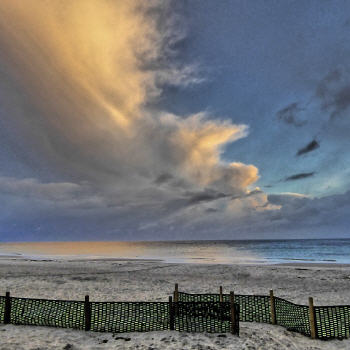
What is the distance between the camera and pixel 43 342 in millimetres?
10508

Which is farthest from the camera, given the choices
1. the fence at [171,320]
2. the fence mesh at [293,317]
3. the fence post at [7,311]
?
the fence mesh at [293,317]

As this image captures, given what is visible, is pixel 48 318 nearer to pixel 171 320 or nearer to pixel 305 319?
pixel 171 320

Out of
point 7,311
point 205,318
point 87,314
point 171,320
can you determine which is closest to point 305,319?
point 205,318

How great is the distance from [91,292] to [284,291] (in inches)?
634

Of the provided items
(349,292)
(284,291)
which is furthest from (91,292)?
(349,292)

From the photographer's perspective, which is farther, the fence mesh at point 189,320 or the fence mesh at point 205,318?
the fence mesh at point 189,320

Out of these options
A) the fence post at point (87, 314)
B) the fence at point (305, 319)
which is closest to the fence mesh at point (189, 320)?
the fence at point (305, 319)

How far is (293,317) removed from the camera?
43.0 feet

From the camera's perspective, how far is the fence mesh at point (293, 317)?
41.2 feet

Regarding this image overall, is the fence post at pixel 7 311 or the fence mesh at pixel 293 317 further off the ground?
the fence post at pixel 7 311

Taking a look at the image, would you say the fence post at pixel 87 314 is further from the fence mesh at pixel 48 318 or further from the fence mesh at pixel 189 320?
the fence mesh at pixel 48 318

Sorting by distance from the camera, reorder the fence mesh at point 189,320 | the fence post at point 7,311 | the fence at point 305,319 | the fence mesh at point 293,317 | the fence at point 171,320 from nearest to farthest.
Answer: the fence at point 171,320, the fence mesh at point 189,320, the fence at point 305,319, the fence post at point 7,311, the fence mesh at point 293,317

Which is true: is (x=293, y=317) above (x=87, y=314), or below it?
below

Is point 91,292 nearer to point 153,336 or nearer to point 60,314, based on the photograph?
point 60,314
